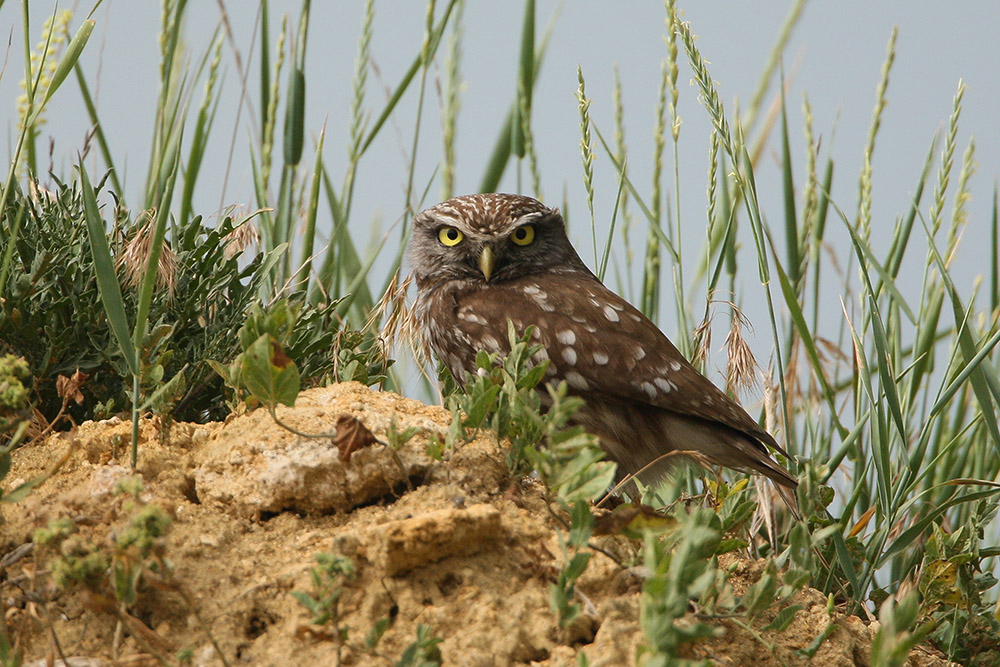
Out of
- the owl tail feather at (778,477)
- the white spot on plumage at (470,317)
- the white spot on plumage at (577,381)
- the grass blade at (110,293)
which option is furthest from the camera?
the white spot on plumage at (470,317)

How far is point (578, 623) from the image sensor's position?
5.44 ft

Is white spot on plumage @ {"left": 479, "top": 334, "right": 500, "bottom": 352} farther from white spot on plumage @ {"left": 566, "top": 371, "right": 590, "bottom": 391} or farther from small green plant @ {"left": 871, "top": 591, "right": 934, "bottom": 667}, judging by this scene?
small green plant @ {"left": 871, "top": 591, "right": 934, "bottom": 667}

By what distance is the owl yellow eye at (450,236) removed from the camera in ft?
12.1

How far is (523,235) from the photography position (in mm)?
3713

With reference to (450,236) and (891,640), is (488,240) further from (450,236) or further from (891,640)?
(891,640)

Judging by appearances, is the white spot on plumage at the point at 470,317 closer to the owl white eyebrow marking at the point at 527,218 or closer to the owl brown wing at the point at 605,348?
the owl brown wing at the point at 605,348

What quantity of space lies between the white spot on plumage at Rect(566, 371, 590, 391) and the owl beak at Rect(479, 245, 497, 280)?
0.62 meters

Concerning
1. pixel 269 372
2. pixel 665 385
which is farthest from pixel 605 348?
pixel 269 372

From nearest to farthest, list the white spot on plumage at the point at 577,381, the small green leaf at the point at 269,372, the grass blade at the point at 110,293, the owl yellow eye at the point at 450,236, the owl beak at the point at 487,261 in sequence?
the small green leaf at the point at 269,372
the grass blade at the point at 110,293
the white spot on plumage at the point at 577,381
the owl beak at the point at 487,261
the owl yellow eye at the point at 450,236

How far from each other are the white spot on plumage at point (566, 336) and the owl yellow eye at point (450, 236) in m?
0.68

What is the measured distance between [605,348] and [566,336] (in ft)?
0.42

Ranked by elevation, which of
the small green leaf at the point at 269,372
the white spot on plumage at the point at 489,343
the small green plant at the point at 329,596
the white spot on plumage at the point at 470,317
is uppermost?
the small green leaf at the point at 269,372

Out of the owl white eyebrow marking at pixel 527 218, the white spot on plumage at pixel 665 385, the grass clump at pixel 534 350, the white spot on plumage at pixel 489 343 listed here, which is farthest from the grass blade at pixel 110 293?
the owl white eyebrow marking at pixel 527 218

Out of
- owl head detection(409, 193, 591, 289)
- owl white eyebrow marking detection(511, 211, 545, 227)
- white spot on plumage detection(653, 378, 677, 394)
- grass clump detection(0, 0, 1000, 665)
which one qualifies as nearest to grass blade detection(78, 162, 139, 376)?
grass clump detection(0, 0, 1000, 665)
